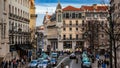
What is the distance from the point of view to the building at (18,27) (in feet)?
215

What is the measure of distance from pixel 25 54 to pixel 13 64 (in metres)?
23.5

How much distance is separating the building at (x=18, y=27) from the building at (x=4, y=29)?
2134 millimetres

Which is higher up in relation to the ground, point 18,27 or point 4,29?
point 18,27

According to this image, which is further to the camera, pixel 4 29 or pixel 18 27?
pixel 18 27

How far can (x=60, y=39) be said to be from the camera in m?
150

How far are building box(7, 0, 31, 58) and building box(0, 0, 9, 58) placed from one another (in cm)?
213

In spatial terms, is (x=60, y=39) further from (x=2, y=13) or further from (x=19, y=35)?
(x=2, y=13)

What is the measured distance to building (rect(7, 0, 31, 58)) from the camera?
6562 centimetres

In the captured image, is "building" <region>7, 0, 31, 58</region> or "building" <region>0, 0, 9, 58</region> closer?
"building" <region>0, 0, 9, 58</region>

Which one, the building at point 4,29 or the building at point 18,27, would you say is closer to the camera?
the building at point 4,29

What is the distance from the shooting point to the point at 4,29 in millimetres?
58406

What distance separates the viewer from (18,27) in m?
72.7

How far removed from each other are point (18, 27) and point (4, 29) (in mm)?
14302

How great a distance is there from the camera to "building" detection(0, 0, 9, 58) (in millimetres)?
56469
